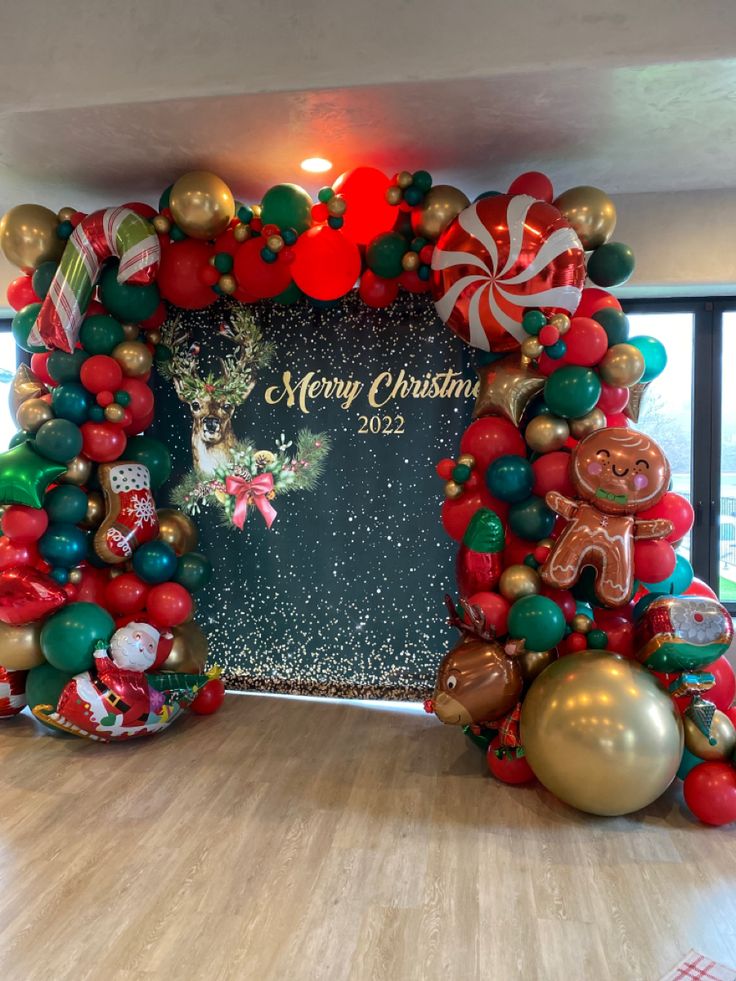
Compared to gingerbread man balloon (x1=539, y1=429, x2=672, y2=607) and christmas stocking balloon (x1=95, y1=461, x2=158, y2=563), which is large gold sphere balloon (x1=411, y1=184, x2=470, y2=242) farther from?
christmas stocking balloon (x1=95, y1=461, x2=158, y2=563)

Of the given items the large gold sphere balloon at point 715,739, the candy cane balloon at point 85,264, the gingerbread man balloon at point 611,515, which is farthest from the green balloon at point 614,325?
the candy cane balloon at point 85,264

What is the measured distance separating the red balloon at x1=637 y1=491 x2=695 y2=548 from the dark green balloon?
1.87 meters

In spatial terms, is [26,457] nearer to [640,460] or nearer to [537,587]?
[537,587]

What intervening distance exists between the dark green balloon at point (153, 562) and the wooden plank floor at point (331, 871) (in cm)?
68

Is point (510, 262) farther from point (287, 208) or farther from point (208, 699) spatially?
point (208, 699)

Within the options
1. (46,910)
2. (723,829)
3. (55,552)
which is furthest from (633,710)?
(55,552)

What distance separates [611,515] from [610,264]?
100 centimetres

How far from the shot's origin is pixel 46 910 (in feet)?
6.59

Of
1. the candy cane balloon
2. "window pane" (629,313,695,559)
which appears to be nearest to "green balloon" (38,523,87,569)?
the candy cane balloon

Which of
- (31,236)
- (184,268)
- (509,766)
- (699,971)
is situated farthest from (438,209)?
(699,971)

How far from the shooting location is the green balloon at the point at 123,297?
3.08m

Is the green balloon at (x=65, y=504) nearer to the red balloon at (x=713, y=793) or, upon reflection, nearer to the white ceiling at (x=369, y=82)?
the white ceiling at (x=369, y=82)

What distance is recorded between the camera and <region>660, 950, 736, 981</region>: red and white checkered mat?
1.75m

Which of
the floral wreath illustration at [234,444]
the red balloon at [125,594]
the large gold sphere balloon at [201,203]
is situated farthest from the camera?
the floral wreath illustration at [234,444]
